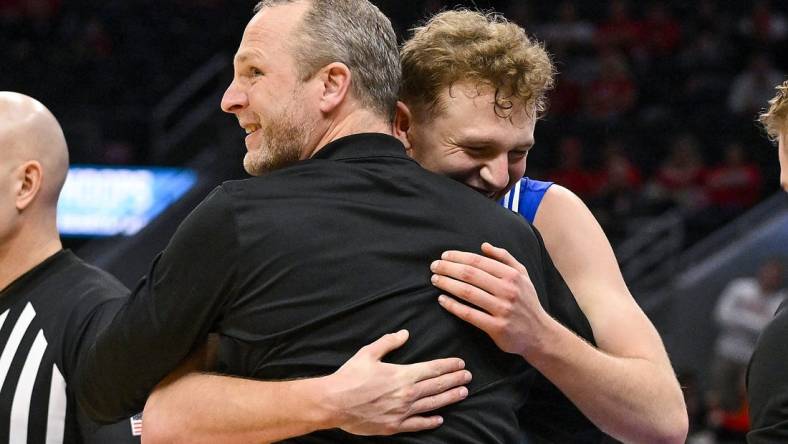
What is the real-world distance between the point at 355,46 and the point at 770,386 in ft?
4.03

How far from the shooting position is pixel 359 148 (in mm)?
2330

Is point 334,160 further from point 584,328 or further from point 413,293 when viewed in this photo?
point 584,328

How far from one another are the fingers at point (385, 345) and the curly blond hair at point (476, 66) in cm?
66

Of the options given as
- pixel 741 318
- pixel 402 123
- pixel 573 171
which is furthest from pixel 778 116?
pixel 573 171

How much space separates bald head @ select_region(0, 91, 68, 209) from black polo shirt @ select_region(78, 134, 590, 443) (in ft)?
3.63

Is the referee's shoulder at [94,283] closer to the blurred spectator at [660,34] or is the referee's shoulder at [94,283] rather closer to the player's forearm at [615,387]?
the player's forearm at [615,387]

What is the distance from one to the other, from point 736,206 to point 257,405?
9.69 m

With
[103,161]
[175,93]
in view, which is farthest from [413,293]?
[175,93]

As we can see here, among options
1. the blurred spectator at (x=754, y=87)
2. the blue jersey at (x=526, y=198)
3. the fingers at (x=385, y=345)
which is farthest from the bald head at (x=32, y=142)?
the blurred spectator at (x=754, y=87)

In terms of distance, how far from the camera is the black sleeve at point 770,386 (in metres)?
2.59

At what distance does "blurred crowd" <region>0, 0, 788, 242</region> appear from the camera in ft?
36.9

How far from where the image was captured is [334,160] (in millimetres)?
2303

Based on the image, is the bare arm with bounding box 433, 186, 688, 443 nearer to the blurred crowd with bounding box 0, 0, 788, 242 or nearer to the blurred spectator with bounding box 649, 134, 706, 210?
the blurred crowd with bounding box 0, 0, 788, 242

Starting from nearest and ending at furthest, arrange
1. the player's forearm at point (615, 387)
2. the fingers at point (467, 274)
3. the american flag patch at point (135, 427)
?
1. the fingers at point (467, 274)
2. the player's forearm at point (615, 387)
3. the american flag patch at point (135, 427)
